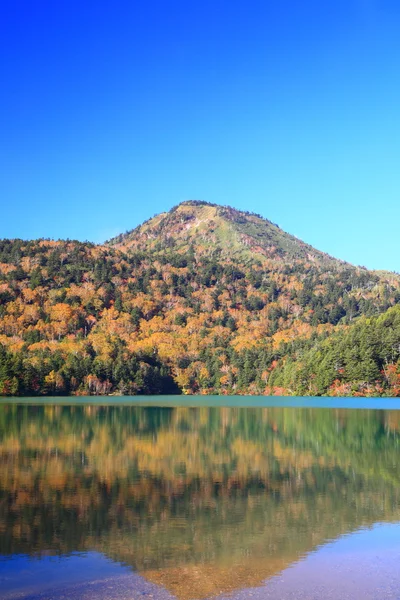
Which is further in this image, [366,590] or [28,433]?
[28,433]

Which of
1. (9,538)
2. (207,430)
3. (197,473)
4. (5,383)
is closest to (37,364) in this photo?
(5,383)

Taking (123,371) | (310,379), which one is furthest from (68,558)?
(123,371)

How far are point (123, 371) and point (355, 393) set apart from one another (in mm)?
64857

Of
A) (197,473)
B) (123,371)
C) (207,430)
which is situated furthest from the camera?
(123,371)

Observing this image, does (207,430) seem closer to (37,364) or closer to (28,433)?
(28,433)

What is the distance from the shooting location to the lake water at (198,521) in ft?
51.0

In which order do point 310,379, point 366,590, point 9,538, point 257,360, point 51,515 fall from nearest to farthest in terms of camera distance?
point 366,590, point 9,538, point 51,515, point 310,379, point 257,360

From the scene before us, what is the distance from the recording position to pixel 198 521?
21.5 m

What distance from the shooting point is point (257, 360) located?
193125 mm

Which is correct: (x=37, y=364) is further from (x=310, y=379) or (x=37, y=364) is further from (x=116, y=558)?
(x=116, y=558)

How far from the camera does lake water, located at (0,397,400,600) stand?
612 inches

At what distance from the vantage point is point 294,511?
23250mm

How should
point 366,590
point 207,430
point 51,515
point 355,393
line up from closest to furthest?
point 366,590 → point 51,515 → point 207,430 → point 355,393

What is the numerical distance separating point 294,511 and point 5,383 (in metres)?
122
